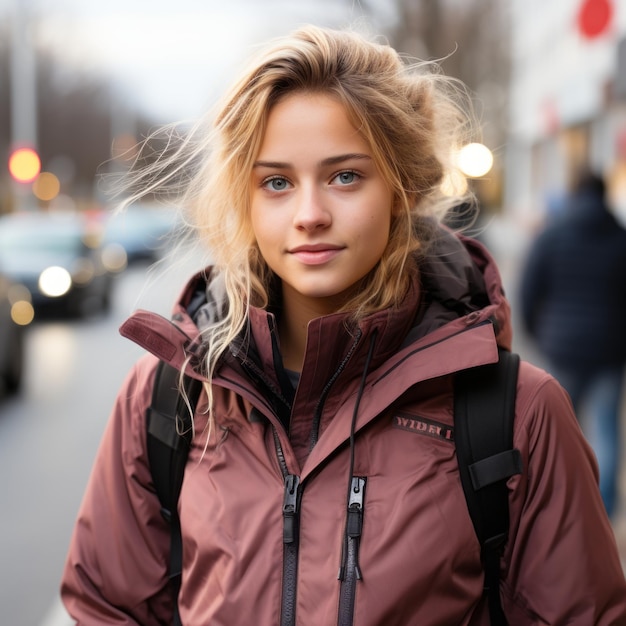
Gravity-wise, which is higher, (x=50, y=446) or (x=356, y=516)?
(x=356, y=516)

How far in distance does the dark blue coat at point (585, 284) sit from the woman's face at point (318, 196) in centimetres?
364

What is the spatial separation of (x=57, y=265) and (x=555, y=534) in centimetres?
1506

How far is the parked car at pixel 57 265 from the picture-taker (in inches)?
619

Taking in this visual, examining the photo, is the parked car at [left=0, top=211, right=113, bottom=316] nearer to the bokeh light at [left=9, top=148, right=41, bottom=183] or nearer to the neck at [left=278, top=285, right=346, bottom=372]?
the bokeh light at [left=9, top=148, right=41, bottom=183]

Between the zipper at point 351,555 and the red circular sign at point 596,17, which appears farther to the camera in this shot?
the red circular sign at point 596,17

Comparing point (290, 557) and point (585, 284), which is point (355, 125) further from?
point (585, 284)

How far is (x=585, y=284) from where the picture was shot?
17.6 feet

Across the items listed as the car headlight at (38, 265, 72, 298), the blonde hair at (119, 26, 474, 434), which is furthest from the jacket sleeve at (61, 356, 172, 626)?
the car headlight at (38, 265, 72, 298)

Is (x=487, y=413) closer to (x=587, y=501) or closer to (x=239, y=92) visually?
(x=587, y=501)

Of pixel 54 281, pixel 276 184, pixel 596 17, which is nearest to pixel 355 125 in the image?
pixel 276 184

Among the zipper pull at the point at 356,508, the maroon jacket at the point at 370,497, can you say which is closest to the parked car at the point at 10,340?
the maroon jacket at the point at 370,497

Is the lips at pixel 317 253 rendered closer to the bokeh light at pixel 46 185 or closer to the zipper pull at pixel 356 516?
the zipper pull at pixel 356 516

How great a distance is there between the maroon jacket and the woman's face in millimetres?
119

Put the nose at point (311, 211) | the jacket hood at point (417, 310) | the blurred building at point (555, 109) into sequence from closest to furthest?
the nose at point (311, 211) → the jacket hood at point (417, 310) → the blurred building at point (555, 109)
